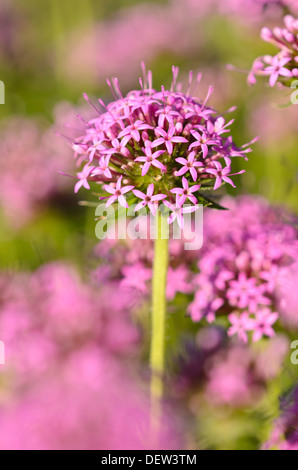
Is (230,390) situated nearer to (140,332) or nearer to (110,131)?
(140,332)

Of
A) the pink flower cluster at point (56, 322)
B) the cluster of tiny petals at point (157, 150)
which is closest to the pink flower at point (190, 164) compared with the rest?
the cluster of tiny petals at point (157, 150)

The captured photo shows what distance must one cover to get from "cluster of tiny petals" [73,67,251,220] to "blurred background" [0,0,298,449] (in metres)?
0.17

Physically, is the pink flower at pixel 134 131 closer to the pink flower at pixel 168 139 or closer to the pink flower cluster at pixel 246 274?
the pink flower at pixel 168 139

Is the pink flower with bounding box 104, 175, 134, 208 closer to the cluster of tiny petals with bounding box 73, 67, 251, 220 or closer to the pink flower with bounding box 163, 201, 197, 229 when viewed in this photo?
the cluster of tiny petals with bounding box 73, 67, 251, 220

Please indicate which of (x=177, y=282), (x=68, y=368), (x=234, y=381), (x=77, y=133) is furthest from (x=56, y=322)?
(x=77, y=133)

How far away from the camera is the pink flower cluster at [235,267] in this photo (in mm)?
1522

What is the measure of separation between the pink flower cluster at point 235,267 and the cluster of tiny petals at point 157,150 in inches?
11.7

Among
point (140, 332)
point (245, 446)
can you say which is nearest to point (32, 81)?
point (140, 332)

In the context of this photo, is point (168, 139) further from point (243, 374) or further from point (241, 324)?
point (243, 374)

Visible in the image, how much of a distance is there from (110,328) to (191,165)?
0.74 m

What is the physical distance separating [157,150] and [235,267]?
0.48 m

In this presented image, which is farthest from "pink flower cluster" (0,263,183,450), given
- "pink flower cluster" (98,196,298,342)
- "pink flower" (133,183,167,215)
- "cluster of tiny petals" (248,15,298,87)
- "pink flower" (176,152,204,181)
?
"cluster of tiny petals" (248,15,298,87)

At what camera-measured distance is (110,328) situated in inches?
71.8

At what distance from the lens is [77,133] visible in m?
2.27
